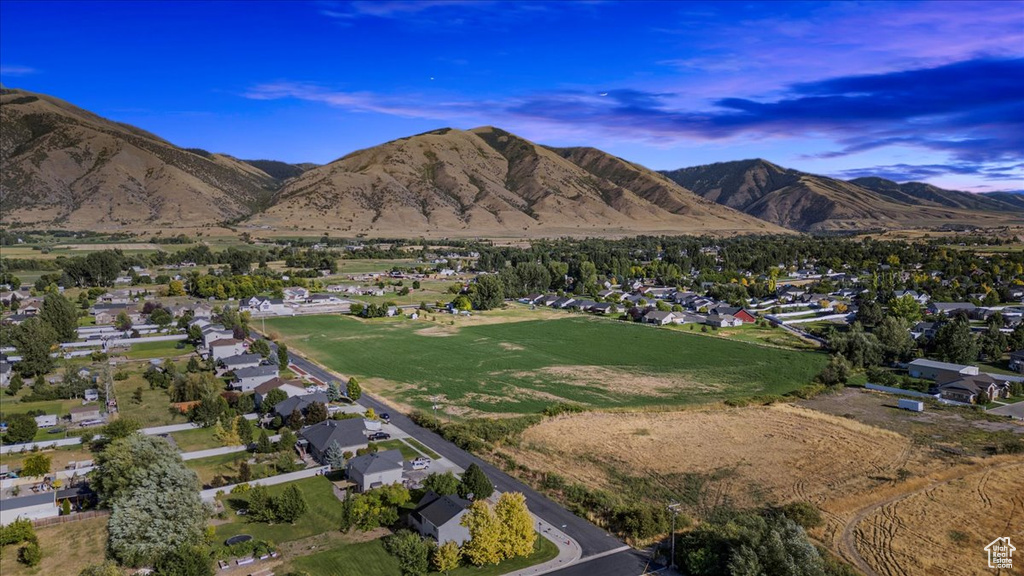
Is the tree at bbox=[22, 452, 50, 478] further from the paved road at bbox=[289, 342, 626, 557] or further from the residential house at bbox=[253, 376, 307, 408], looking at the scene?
the paved road at bbox=[289, 342, 626, 557]

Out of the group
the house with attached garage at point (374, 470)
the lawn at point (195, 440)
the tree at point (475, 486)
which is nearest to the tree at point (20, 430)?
the lawn at point (195, 440)

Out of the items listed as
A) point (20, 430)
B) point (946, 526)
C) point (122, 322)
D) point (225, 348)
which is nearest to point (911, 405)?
point (946, 526)

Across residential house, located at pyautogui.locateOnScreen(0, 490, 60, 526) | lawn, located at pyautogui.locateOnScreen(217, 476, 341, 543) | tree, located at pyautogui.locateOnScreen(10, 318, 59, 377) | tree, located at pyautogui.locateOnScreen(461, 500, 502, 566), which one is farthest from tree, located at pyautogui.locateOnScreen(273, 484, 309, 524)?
tree, located at pyautogui.locateOnScreen(10, 318, 59, 377)

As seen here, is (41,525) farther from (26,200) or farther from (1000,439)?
(26,200)

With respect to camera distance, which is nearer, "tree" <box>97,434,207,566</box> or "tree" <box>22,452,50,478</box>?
"tree" <box>97,434,207,566</box>

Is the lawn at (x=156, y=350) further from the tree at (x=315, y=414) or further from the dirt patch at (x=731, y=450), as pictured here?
the dirt patch at (x=731, y=450)

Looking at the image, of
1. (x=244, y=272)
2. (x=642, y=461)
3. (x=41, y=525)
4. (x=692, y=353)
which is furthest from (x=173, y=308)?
(x=642, y=461)

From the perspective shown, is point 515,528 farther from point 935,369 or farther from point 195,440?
point 935,369
